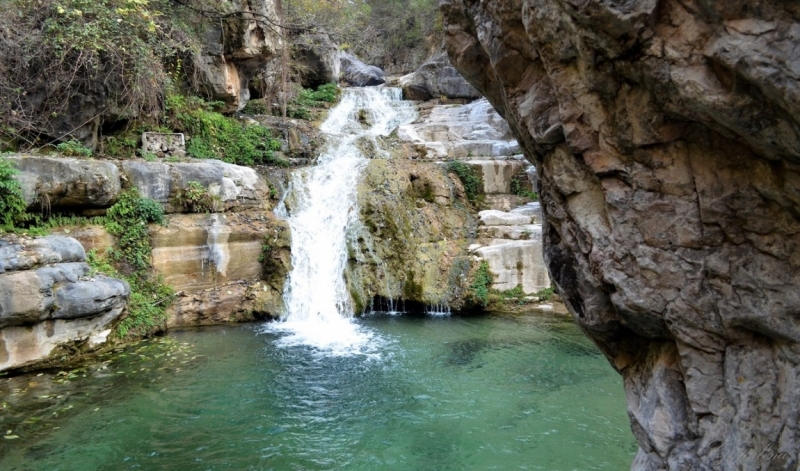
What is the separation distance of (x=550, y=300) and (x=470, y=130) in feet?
26.6

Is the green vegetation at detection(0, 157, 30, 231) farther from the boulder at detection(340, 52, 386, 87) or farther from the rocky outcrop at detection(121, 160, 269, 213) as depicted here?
the boulder at detection(340, 52, 386, 87)

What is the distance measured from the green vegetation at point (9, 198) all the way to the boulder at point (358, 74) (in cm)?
1767

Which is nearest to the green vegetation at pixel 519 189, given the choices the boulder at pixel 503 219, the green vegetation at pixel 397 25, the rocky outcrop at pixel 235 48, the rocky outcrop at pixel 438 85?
the boulder at pixel 503 219

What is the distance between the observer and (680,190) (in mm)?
2404

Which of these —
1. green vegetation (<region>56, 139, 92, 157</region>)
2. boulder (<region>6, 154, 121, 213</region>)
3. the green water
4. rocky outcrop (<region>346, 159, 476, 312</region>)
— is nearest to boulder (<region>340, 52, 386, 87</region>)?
rocky outcrop (<region>346, 159, 476, 312</region>)

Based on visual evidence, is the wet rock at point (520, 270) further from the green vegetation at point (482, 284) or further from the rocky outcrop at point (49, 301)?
the rocky outcrop at point (49, 301)

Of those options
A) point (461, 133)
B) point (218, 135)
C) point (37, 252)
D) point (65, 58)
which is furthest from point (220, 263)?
point (461, 133)

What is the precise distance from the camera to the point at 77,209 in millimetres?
8914

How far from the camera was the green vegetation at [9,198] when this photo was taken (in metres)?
7.73

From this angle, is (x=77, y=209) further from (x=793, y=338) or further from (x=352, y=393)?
(x=793, y=338)

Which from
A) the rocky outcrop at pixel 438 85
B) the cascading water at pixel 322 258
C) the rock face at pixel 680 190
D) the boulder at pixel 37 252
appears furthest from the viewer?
the rocky outcrop at pixel 438 85

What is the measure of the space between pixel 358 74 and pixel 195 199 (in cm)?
1579

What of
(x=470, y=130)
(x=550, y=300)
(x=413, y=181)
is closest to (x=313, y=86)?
(x=470, y=130)

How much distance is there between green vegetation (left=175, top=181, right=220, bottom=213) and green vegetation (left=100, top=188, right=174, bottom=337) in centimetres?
53
